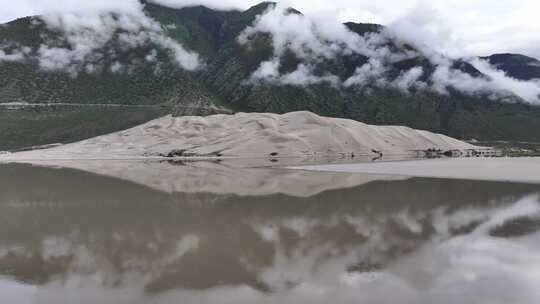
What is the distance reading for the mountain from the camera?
122 meters

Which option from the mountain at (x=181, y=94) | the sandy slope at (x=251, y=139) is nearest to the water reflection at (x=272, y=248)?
the sandy slope at (x=251, y=139)

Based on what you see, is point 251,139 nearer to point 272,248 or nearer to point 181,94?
point 272,248

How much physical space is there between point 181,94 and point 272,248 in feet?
465

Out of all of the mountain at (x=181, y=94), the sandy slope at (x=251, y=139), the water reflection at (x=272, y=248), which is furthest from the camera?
the mountain at (x=181, y=94)

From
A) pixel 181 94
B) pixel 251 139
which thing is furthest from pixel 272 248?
pixel 181 94

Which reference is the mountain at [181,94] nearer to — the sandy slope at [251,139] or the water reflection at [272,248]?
the sandy slope at [251,139]

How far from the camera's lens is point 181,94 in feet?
492

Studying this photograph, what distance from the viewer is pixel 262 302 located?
26.9 ft

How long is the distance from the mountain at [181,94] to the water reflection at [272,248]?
298 feet

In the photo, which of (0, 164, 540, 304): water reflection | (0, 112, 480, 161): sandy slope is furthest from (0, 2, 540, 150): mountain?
(0, 164, 540, 304): water reflection

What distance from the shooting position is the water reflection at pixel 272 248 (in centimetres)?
880

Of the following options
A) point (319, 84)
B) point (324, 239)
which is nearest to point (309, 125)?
point (324, 239)

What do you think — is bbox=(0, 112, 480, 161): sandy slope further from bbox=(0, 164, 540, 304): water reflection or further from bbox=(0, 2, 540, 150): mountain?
bbox=(0, 164, 540, 304): water reflection

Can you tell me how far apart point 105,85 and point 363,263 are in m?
146
